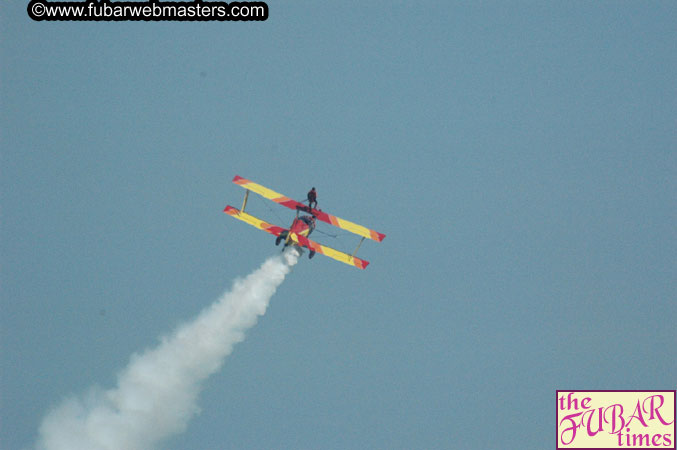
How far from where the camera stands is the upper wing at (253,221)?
117312 mm

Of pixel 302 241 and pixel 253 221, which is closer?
pixel 302 241

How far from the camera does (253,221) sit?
388ft

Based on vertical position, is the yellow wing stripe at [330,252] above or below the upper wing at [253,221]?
below

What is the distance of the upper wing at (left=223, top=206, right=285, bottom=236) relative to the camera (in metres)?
117

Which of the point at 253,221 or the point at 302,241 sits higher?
the point at 253,221

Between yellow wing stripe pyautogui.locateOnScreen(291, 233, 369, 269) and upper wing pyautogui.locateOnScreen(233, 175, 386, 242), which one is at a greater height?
upper wing pyautogui.locateOnScreen(233, 175, 386, 242)

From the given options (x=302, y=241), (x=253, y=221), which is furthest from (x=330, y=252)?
(x=253, y=221)

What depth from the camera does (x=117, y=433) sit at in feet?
408

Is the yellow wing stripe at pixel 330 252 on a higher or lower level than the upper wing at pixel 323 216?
lower

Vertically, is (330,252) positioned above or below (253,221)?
below

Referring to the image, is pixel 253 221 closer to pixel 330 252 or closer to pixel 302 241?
pixel 302 241

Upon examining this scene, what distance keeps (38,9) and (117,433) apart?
2547cm

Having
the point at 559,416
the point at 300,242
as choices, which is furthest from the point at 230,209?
the point at 559,416

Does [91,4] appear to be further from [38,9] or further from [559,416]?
[559,416]
